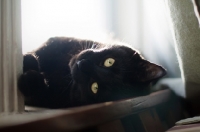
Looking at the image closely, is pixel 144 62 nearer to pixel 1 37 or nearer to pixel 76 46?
pixel 76 46

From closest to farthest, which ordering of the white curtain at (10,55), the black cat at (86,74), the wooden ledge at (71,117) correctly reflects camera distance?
the wooden ledge at (71,117)
the white curtain at (10,55)
the black cat at (86,74)

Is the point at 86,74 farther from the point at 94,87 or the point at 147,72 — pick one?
the point at 147,72

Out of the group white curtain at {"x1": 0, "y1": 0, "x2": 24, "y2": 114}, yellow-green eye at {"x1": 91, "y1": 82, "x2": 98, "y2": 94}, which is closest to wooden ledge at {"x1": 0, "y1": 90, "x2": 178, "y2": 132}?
white curtain at {"x1": 0, "y1": 0, "x2": 24, "y2": 114}

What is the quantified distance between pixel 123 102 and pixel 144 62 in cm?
40

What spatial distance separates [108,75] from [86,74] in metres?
0.07

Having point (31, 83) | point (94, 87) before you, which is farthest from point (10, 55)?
point (94, 87)

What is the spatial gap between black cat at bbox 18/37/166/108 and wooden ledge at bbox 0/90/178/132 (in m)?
0.18

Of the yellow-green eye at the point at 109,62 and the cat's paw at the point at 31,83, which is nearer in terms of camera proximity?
the cat's paw at the point at 31,83

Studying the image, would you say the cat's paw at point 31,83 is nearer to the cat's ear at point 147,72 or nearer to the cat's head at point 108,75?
the cat's head at point 108,75

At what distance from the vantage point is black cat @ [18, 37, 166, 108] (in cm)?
106

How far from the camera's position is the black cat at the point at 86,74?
106 centimetres

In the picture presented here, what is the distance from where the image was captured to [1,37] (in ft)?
2.52

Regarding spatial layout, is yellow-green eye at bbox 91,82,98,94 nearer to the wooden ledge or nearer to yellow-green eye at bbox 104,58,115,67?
yellow-green eye at bbox 104,58,115,67

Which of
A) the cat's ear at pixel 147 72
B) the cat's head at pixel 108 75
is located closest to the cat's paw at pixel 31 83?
the cat's head at pixel 108 75
